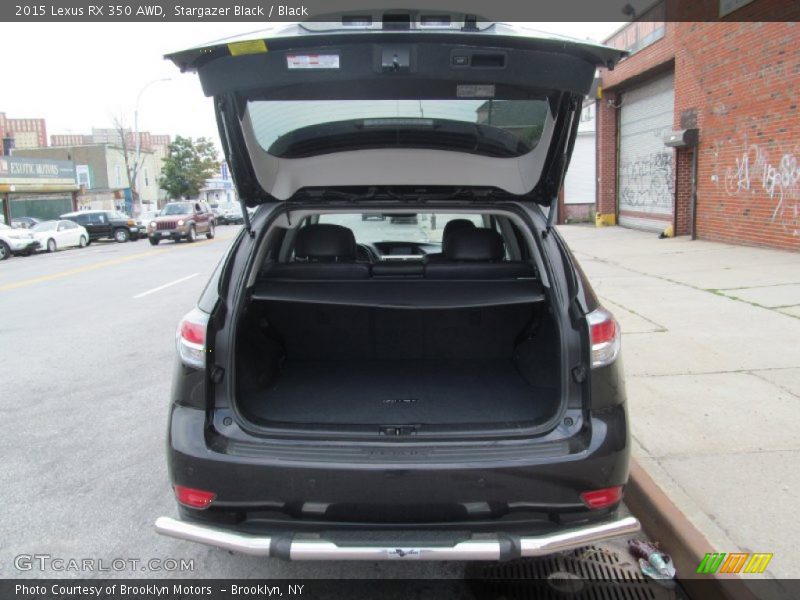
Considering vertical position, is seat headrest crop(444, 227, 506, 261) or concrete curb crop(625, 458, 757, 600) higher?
seat headrest crop(444, 227, 506, 261)

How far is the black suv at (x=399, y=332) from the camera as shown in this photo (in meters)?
2.32

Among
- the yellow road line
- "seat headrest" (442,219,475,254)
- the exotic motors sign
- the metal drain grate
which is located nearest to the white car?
the yellow road line

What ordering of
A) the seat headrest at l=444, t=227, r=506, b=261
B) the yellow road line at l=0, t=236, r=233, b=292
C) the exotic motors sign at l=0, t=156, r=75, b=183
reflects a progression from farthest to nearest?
the exotic motors sign at l=0, t=156, r=75, b=183, the yellow road line at l=0, t=236, r=233, b=292, the seat headrest at l=444, t=227, r=506, b=261

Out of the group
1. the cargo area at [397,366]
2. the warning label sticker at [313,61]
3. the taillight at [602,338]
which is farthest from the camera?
the cargo area at [397,366]

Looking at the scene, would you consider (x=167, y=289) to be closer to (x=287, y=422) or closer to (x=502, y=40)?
(x=287, y=422)

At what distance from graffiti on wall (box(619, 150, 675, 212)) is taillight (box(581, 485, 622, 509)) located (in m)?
15.3

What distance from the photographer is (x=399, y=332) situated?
152 inches

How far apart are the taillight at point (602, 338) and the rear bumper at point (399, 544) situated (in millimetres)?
632

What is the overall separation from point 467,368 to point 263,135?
1.74 metres

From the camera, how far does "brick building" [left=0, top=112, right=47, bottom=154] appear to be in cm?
6729

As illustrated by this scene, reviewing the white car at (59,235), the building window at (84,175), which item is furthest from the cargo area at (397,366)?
the building window at (84,175)

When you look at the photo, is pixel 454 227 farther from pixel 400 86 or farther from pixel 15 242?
pixel 15 242

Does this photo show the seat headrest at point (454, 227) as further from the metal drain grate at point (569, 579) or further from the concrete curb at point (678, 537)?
the metal drain grate at point (569, 579)

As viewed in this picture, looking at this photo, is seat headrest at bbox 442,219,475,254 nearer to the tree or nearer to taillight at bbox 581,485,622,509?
taillight at bbox 581,485,622,509
